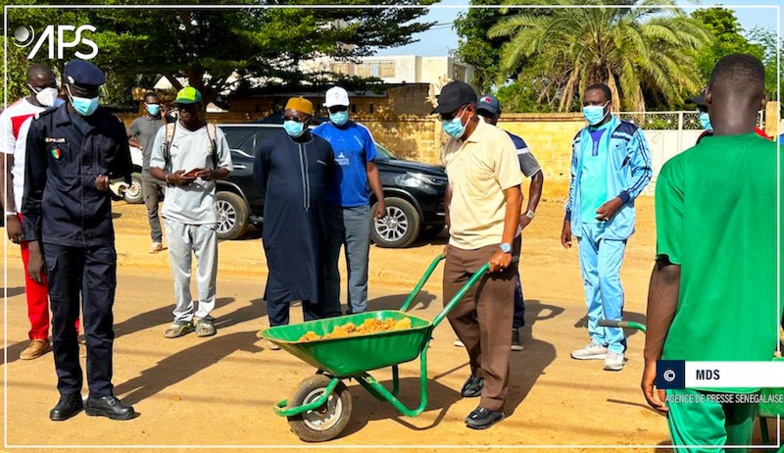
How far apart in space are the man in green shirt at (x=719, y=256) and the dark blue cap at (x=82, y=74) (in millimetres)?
3655

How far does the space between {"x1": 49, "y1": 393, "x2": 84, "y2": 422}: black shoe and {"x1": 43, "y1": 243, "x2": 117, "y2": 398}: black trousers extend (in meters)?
0.04

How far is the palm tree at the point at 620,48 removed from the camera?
26453 mm

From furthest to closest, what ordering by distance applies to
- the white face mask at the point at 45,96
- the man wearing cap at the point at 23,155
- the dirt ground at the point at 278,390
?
the white face mask at the point at 45,96, the man wearing cap at the point at 23,155, the dirt ground at the point at 278,390

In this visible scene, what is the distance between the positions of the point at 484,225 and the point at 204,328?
129 inches

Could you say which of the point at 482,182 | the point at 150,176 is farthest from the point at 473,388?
the point at 150,176

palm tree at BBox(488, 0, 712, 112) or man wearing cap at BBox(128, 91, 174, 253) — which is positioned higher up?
palm tree at BBox(488, 0, 712, 112)

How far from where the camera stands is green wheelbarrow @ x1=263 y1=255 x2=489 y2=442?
16.6 ft

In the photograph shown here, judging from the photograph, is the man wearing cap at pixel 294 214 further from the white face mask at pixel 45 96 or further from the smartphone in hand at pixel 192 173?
the white face mask at pixel 45 96

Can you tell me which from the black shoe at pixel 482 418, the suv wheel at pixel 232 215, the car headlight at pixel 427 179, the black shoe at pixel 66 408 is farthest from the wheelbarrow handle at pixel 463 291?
the suv wheel at pixel 232 215

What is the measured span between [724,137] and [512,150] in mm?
2457

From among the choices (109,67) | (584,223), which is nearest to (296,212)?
(584,223)

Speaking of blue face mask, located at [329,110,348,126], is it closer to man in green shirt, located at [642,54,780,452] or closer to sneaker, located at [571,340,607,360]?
sneaker, located at [571,340,607,360]

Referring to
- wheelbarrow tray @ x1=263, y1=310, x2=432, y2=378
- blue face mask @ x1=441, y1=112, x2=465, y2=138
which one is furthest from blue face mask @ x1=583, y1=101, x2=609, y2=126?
wheelbarrow tray @ x1=263, y1=310, x2=432, y2=378

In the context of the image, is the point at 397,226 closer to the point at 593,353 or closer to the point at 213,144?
the point at 213,144
